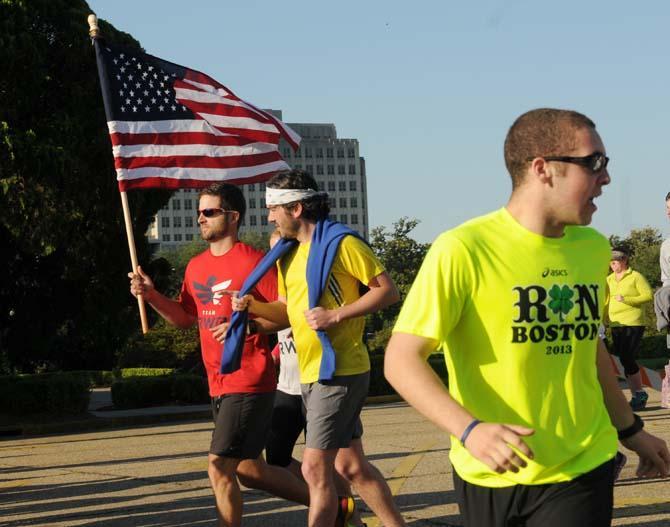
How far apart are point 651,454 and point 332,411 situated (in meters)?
2.53

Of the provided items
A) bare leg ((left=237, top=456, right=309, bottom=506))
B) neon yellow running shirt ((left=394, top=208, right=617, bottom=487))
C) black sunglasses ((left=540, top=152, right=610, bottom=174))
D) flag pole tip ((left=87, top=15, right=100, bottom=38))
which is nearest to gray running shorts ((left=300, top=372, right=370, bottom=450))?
bare leg ((left=237, top=456, right=309, bottom=506))

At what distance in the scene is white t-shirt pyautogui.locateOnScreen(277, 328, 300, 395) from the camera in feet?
24.2

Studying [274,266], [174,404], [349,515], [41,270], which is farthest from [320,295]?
[41,270]

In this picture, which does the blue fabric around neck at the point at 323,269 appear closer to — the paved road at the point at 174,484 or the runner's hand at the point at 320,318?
the runner's hand at the point at 320,318

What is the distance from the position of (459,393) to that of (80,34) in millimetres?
23939

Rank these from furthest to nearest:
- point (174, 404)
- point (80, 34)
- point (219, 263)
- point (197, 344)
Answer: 1. point (197, 344)
2. point (80, 34)
3. point (174, 404)
4. point (219, 263)

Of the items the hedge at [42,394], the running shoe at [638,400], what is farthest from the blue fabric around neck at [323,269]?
the hedge at [42,394]

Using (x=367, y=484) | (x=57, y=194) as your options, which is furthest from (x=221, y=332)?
(x=57, y=194)

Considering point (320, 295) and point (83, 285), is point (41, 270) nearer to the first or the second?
point (83, 285)

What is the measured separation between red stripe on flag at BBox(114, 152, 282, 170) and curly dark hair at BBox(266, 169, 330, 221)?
2535 millimetres

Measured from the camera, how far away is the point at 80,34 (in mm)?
26531

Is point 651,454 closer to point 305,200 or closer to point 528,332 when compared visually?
point 528,332

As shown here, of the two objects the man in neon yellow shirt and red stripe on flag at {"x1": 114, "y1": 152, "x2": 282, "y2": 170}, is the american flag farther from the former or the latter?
the man in neon yellow shirt

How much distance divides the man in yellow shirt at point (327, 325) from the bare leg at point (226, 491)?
522 millimetres
